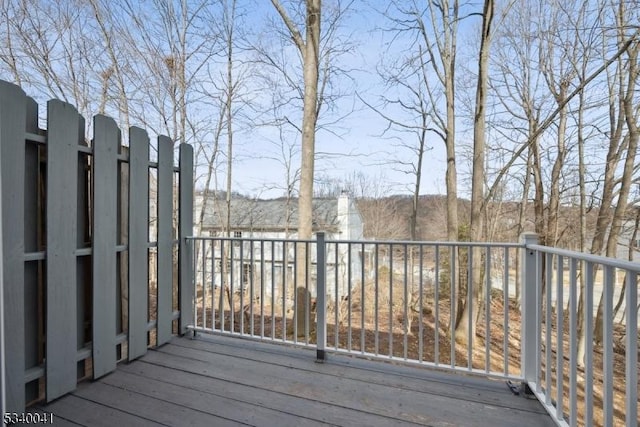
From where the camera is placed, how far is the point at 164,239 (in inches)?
104

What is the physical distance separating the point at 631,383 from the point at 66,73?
7.87 m

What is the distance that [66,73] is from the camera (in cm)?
568

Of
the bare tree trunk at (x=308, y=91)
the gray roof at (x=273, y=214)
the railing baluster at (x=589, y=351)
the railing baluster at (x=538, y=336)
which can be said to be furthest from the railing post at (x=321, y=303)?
the gray roof at (x=273, y=214)

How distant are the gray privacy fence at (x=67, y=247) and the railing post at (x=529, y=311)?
2.66 m

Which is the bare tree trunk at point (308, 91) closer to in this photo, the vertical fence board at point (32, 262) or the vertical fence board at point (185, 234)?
the vertical fence board at point (185, 234)

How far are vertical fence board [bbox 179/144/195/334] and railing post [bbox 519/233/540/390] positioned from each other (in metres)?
2.61

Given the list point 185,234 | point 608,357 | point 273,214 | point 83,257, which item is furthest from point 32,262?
point 273,214

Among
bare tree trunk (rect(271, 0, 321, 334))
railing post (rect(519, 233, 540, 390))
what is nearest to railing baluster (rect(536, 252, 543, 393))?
railing post (rect(519, 233, 540, 390))

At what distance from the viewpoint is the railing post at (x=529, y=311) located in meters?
1.93

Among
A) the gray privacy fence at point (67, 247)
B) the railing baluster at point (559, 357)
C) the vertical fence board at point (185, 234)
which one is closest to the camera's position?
the railing baluster at point (559, 357)

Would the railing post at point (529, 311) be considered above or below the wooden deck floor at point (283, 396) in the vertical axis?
above

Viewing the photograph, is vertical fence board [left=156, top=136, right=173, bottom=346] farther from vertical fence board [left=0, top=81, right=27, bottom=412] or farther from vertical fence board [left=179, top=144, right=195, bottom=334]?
vertical fence board [left=0, top=81, right=27, bottom=412]

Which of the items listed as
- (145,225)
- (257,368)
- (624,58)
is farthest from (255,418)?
(624,58)

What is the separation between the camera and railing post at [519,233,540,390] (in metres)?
1.93
